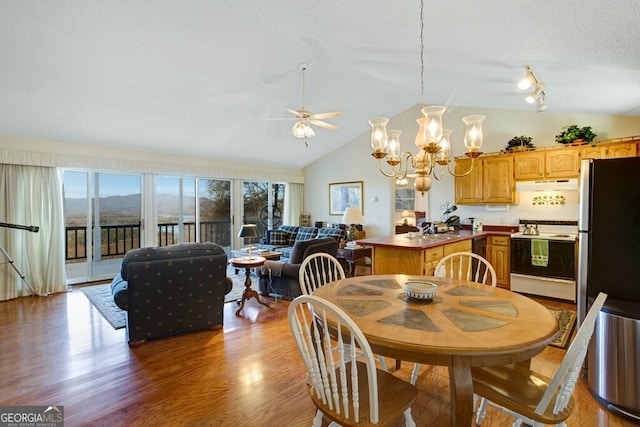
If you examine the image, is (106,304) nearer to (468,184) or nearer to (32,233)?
(32,233)

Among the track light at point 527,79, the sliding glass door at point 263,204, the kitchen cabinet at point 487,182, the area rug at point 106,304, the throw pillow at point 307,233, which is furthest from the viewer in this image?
the sliding glass door at point 263,204

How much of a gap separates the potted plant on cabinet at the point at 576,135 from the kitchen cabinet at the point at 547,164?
0.11m

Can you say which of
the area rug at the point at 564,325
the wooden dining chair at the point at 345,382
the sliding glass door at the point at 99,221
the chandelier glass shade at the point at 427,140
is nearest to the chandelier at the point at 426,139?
the chandelier glass shade at the point at 427,140

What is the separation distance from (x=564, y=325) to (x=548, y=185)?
212cm

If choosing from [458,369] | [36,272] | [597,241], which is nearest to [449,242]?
[597,241]

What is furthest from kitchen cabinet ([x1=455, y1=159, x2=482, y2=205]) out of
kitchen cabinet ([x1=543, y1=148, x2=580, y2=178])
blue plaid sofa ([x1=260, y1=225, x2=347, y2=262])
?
blue plaid sofa ([x1=260, y1=225, x2=347, y2=262])

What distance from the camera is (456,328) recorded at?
1443 millimetres

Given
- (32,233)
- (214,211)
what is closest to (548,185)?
(214,211)

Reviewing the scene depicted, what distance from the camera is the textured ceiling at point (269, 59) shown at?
240 cm

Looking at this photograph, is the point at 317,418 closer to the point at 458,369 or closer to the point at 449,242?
the point at 458,369

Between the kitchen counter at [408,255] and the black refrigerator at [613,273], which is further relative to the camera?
the kitchen counter at [408,255]

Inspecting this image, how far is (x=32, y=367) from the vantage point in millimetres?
2551

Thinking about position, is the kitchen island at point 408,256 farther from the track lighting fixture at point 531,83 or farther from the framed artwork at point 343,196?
the framed artwork at point 343,196

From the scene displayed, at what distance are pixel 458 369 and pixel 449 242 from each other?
268 cm
